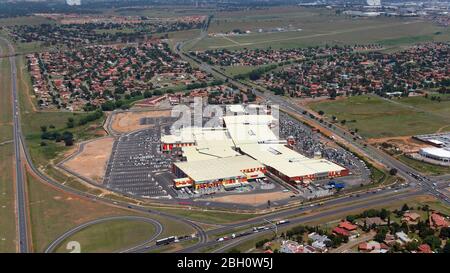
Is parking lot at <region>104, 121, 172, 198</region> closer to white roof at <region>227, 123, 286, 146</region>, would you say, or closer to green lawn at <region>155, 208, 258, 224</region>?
green lawn at <region>155, 208, 258, 224</region>

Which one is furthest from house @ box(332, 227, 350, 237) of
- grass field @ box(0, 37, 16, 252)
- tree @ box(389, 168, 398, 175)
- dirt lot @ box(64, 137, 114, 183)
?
dirt lot @ box(64, 137, 114, 183)

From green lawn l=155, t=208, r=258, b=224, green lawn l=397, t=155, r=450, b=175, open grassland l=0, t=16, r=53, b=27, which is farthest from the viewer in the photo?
open grassland l=0, t=16, r=53, b=27

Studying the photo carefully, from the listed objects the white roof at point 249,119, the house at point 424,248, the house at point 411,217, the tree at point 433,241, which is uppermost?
the white roof at point 249,119

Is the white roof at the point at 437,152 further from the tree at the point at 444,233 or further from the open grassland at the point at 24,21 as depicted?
the open grassland at the point at 24,21

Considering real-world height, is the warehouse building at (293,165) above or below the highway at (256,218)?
above

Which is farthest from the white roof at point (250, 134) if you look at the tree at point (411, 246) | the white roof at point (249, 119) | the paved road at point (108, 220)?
the tree at point (411, 246)

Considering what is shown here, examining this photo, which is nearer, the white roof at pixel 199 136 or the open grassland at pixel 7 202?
the open grassland at pixel 7 202
